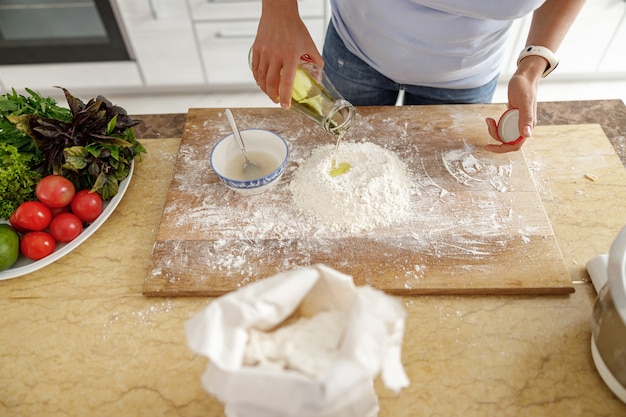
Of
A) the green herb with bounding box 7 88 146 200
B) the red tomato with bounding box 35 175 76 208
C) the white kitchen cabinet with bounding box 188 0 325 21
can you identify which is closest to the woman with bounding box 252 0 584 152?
the green herb with bounding box 7 88 146 200

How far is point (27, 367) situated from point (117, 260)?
0.77 ft

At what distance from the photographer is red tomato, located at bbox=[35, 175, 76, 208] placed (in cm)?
87

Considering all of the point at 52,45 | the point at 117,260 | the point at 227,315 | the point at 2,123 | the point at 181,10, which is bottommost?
the point at 52,45

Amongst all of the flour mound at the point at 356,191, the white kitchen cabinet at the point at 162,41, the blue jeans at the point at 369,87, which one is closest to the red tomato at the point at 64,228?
the flour mound at the point at 356,191

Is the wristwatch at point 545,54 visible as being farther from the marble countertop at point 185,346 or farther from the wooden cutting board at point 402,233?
the marble countertop at point 185,346

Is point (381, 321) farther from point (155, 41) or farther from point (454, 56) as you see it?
point (155, 41)

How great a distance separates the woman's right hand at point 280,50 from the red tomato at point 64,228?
48 centimetres

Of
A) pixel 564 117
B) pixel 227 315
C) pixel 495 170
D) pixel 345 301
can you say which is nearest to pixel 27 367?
pixel 227 315

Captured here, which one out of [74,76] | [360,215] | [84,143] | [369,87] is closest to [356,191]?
[360,215]

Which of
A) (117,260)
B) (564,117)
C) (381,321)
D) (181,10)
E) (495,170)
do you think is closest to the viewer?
(381,321)

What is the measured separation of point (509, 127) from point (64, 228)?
98 centimetres

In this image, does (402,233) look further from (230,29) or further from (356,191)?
(230,29)

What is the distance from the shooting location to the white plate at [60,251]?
2.72 ft

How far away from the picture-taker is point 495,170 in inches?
38.9
